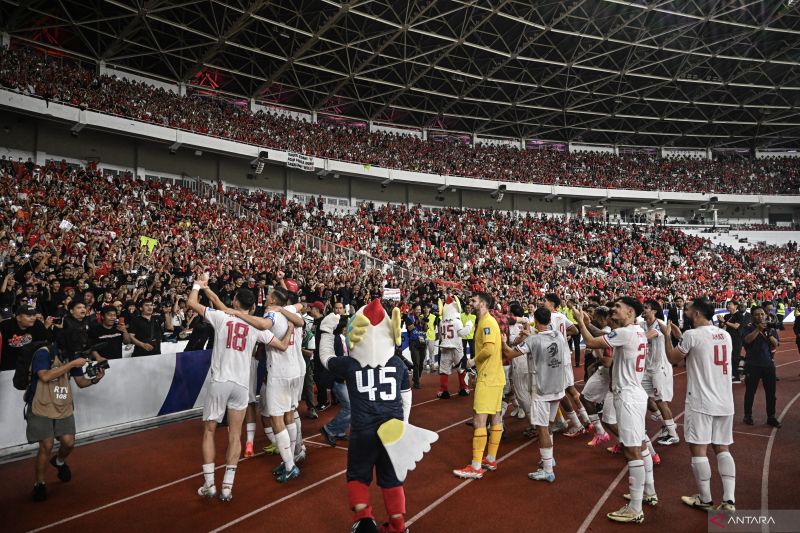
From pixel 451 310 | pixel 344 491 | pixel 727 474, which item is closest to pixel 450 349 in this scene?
pixel 451 310

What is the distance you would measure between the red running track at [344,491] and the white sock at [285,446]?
0.27 m

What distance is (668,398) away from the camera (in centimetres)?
702

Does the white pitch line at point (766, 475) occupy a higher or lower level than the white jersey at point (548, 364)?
lower

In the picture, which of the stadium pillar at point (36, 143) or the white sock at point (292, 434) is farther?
the stadium pillar at point (36, 143)

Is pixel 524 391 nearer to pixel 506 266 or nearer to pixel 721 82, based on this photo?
pixel 506 266

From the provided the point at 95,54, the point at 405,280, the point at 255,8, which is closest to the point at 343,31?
the point at 255,8

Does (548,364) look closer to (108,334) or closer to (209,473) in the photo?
(209,473)

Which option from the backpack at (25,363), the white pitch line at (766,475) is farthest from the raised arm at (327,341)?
the white pitch line at (766,475)

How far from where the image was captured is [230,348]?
5227 millimetres

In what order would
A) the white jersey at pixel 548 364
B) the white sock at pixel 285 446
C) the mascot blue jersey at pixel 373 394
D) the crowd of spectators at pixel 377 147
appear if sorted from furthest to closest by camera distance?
the crowd of spectators at pixel 377 147 < the white jersey at pixel 548 364 < the white sock at pixel 285 446 < the mascot blue jersey at pixel 373 394

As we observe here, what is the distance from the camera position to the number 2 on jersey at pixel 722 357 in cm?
482

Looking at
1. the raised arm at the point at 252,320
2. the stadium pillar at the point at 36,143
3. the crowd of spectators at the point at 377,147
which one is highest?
the crowd of spectators at the point at 377,147

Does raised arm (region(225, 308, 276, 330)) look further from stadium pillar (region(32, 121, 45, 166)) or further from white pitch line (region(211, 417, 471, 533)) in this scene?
stadium pillar (region(32, 121, 45, 166))

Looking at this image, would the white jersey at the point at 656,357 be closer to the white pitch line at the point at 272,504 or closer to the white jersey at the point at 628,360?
the white jersey at the point at 628,360
